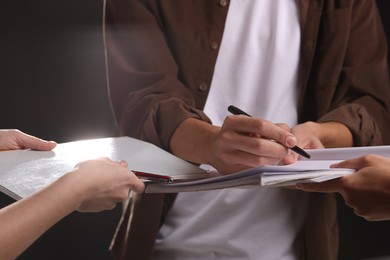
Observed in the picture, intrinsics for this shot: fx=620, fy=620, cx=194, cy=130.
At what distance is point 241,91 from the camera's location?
112 centimetres

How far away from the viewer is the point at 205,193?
1086 mm

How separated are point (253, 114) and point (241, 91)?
0.05 metres

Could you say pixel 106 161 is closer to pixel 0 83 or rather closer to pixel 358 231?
pixel 0 83

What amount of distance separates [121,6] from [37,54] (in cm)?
50

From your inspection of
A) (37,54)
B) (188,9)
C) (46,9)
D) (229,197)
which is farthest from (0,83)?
(229,197)

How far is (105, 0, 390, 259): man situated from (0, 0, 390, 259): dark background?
0.44m

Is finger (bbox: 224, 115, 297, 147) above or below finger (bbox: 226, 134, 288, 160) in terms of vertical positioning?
above

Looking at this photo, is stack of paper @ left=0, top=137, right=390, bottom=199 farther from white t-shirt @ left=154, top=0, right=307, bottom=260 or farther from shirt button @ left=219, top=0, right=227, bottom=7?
shirt button @ left=219, top=0, right=227, bottom=7

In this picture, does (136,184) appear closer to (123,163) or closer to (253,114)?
(123,163)

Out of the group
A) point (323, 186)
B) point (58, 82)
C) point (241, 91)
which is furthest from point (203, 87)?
point (58, 82)

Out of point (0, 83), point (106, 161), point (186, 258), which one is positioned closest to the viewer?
point (106, 161)

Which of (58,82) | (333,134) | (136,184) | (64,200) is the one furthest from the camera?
(58,82)

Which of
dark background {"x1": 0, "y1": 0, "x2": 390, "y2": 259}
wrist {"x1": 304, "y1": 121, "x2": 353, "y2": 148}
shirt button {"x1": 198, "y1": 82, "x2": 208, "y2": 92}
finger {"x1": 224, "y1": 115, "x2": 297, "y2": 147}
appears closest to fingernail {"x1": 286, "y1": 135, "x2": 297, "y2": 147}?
finger {"x1": 224, "y1": 115, "x2": 297, "y2": 147}

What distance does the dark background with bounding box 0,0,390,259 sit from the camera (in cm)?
153
